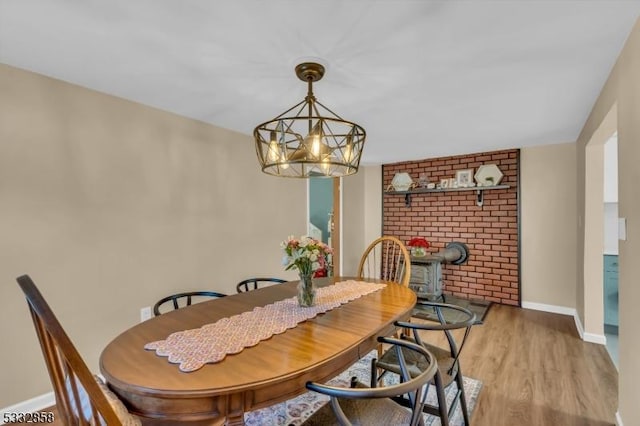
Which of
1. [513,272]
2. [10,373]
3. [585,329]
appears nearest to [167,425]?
[10,373]

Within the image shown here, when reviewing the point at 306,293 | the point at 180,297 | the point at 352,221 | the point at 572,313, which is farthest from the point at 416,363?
the point at 352,221

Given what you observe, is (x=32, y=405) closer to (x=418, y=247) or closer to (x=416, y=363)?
(x=416, y=363)

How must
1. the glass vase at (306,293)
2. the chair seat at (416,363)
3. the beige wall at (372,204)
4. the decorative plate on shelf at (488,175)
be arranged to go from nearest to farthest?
the chair seat at (416,363)
the glass vase at (306,293)
the decorative plate on shelf at (488,175)
the beige wall at (372,204)

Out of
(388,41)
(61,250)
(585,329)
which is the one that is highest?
(388,41)

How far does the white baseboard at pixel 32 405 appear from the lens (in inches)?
74.8

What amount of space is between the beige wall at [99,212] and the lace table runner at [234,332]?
1.30 m

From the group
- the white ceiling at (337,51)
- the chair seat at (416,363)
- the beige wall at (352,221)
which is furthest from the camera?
the beige wall at (352,221)

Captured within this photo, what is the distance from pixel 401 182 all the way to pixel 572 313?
2816mm

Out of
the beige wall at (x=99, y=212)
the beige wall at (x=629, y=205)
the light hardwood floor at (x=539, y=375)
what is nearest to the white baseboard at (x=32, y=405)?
the beige wall at (x=99, y=212)

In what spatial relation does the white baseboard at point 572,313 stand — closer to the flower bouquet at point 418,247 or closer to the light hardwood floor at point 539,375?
the light hardwood floor at point 539,375

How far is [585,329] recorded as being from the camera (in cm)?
308

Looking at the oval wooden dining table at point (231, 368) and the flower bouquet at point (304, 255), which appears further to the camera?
the flower bouquet at point (304, 255)

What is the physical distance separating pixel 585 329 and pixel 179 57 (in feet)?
13.6

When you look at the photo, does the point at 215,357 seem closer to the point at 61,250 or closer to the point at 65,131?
the point at 61,250
